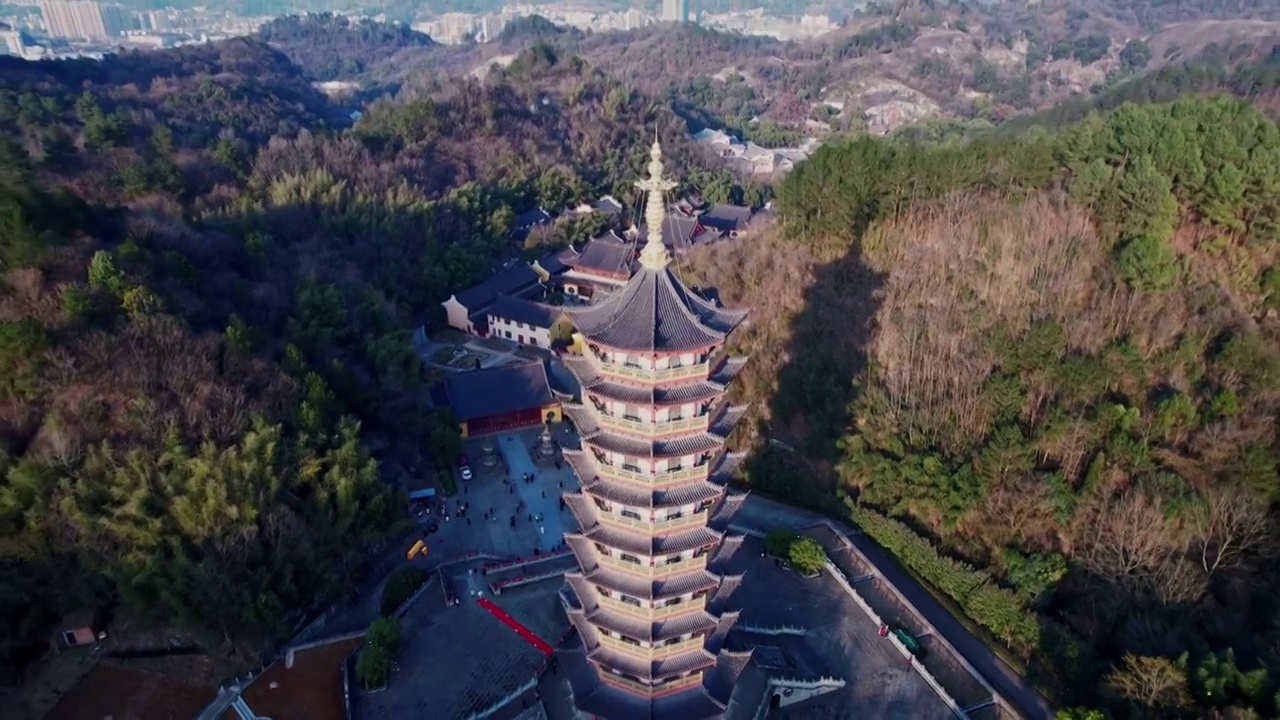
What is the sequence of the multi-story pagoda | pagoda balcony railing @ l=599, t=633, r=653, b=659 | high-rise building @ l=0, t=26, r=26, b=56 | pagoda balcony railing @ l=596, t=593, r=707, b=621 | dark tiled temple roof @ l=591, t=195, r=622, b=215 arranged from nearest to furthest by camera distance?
the multi-story pagoda
pagoda balcony railing @ l=596, t=593, r=707, b=621
pagoda balcony railing @ l=599, t=633, r=653, b=659
dark tiled temple roof @ l=591, t=195, r=622, b=215
high-rise building @ l=0, t=26, r=26, b=56

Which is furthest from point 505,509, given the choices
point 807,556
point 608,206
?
point 608,206

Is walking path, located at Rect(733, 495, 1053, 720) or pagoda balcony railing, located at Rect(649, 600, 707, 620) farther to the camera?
walking path, located at Rect(733, 495, 1053, 720)

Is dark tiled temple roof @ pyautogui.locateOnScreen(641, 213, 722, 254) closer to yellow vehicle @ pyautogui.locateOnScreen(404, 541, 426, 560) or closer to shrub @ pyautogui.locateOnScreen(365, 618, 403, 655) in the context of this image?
yellow vehicle @ pyautogui.locateOnScreen(404, 541, 426, 560)

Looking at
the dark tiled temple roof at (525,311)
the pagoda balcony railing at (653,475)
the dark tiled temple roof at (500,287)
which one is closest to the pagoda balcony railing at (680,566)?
the pagoda balcony railing at (653,475)

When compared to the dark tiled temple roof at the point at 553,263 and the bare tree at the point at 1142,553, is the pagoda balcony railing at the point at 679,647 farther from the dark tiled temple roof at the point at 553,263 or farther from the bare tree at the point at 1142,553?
the dark tiled temple roof at the point at 553,263

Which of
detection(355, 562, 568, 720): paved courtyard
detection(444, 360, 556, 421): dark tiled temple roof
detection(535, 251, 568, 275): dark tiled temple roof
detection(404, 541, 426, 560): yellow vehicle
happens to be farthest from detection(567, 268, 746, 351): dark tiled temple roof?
detection(535, 251, 568, 275): dark tiled temple roof

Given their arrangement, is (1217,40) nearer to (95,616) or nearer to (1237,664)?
(1237,664)
